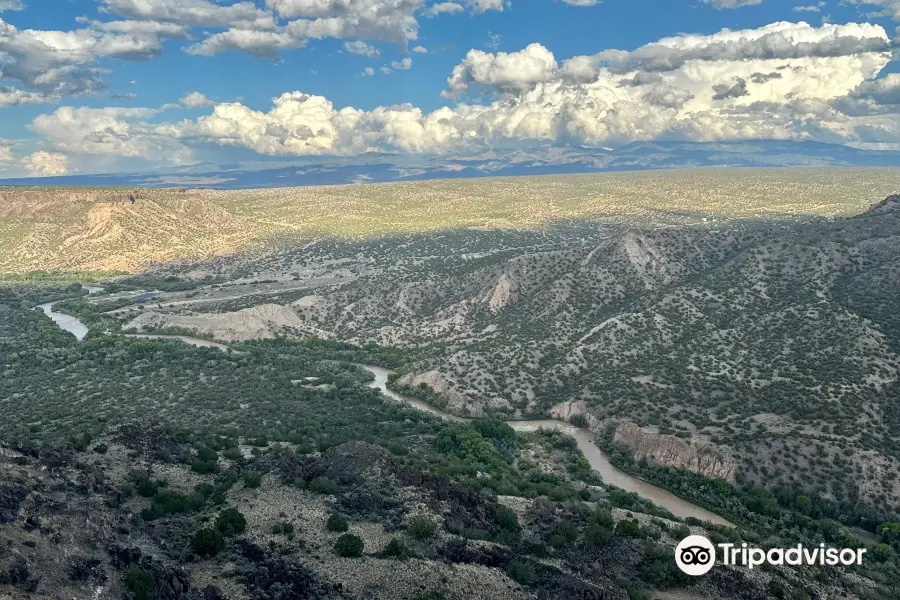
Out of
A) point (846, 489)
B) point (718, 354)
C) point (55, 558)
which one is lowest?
point (846, 489)

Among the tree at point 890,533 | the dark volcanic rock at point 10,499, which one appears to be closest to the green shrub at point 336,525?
the dark volcanic rock at point 10,499

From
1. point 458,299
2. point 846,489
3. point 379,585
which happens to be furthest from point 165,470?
A: point 458,299

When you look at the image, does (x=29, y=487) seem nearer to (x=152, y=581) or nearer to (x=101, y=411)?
(x=152, y=581)

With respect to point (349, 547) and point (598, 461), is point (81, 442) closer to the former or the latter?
point (349, 547)

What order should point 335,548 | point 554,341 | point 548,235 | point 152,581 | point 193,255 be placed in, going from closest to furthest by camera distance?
point 152,581 < point 335,548 < point 554,341 < point 193,255 < point 548,235

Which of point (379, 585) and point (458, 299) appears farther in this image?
point (458, 299)

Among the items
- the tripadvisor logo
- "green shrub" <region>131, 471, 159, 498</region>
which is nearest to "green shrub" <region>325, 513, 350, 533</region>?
"green shrub" <region>131, 471, 159, 498</region>

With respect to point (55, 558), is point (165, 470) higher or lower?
lower
